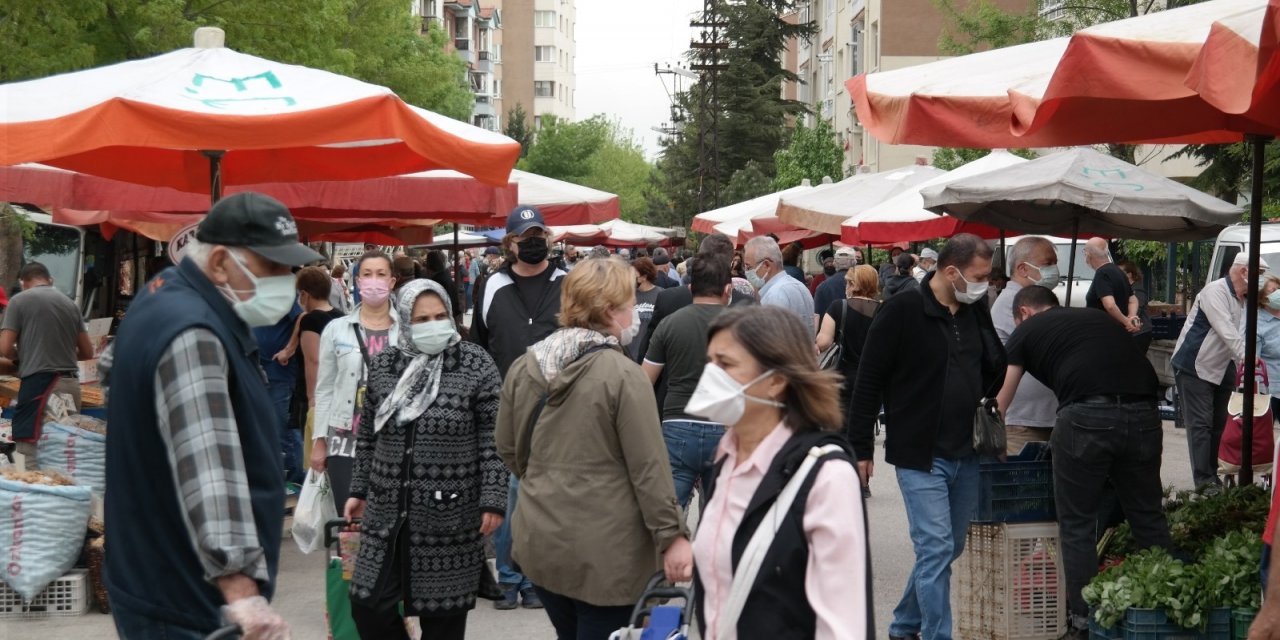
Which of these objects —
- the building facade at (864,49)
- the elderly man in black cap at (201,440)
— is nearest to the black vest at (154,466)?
the elderly man in black cap at (201,440)

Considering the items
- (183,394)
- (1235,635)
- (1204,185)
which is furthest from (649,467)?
(1204,185)

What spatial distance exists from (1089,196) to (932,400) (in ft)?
9.04

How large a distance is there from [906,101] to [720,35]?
54.1m

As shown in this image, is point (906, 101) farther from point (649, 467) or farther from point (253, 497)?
point (253, 497)

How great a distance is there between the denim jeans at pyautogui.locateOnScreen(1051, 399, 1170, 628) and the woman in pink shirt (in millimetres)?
3740

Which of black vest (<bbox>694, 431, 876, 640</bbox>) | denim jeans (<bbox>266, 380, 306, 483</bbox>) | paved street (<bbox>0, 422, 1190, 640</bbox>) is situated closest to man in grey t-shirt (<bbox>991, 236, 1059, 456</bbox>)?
paved street (<bbox>0, 422, 1190, 640</bbox>)

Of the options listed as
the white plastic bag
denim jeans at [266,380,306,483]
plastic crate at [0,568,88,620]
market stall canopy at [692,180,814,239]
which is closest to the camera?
the white plastic bag

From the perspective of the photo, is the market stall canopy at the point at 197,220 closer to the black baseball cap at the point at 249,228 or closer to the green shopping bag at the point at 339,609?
the green shopping bag at the point at 339,609

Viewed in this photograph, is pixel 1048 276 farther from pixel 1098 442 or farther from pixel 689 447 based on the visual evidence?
pixel 689 447

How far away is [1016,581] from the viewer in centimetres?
723

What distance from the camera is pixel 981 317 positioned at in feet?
22.9

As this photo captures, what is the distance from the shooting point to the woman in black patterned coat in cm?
536

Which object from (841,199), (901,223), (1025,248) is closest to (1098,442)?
(1025,248)

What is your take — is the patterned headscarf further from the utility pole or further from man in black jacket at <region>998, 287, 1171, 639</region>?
the utility pole
